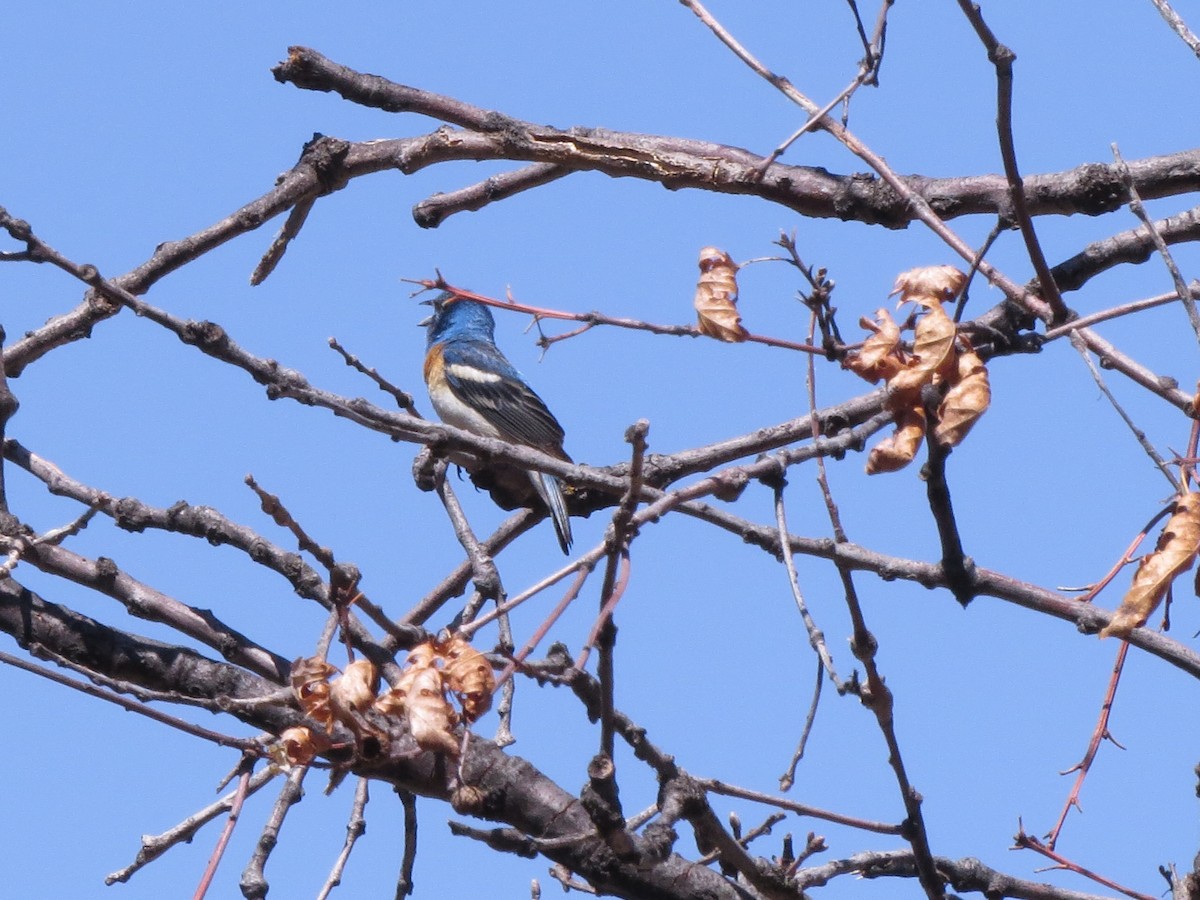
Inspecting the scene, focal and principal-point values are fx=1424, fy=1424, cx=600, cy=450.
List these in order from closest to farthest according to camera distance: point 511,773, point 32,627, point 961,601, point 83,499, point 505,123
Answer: point 961,601, point 511,773, point 32,627, point 83,499, point 505,123

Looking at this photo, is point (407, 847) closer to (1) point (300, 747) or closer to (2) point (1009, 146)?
(1) point (300, 747)

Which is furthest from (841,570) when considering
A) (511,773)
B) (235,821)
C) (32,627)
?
(32,627)

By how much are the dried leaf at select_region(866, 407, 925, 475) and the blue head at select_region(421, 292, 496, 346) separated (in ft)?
29.7

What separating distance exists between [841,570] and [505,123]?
202 centimetres

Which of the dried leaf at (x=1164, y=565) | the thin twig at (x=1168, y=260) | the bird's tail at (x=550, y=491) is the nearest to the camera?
the thin twig at (x=1168, y=260)

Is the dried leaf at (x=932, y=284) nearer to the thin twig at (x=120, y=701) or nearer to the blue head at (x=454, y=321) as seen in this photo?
the thin twig at (x=120, y=701)

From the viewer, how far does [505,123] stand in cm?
376

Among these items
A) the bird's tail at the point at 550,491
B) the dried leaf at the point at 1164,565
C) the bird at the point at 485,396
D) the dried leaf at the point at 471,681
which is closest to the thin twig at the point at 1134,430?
the dried leaf at the point at 1164,565

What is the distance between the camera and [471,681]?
6.91 feet

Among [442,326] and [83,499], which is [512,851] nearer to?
[83,499]

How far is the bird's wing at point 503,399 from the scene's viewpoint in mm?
9727

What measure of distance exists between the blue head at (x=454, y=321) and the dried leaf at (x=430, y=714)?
8967mm

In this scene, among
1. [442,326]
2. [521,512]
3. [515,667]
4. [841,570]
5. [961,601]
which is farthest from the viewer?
[442,326]

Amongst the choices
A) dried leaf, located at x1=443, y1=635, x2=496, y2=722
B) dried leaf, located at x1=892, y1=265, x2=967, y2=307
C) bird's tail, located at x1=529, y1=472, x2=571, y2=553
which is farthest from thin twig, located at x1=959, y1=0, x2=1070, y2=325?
bird's tail, located at x1=529, y1=472, x2=571, y2=553
